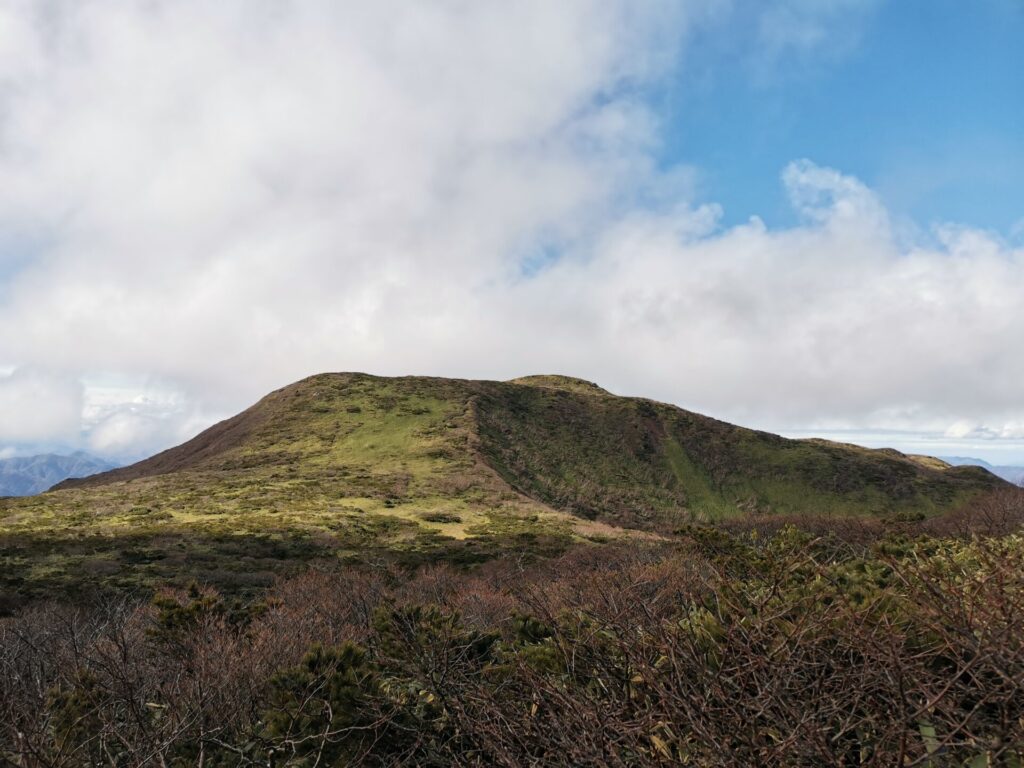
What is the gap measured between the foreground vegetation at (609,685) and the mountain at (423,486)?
58.1ft

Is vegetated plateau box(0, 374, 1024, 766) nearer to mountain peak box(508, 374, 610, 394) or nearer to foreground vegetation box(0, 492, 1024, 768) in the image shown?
foreground vegetation box(0, 492, 1024, 768)

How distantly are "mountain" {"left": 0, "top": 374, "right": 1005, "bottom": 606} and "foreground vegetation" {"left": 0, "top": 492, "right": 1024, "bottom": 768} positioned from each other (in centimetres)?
1771

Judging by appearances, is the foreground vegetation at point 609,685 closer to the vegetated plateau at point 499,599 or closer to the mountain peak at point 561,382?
the vegetated plateau at point 499,599

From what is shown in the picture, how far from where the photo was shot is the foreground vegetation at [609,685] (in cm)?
294

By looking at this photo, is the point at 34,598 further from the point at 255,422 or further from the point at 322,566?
the point at 255,422

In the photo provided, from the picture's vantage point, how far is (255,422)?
77750 mm

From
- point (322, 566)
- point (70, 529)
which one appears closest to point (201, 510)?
point (70, 529)

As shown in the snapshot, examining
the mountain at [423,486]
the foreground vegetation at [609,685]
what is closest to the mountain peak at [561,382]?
the mountain at [423,486]

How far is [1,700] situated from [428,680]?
521cm

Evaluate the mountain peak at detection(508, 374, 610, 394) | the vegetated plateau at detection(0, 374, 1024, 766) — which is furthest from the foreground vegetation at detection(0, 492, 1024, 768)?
the mountain peak at detection(508, 374, 610, 394)

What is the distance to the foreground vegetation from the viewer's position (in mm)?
2939

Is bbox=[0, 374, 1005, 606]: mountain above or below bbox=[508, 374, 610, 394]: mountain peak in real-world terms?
below

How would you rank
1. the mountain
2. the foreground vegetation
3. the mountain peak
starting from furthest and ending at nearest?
1. the mountain peak
2. the mountain
3. the foreground vegetation

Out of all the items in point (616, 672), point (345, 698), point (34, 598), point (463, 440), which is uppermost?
point (463, 440)
